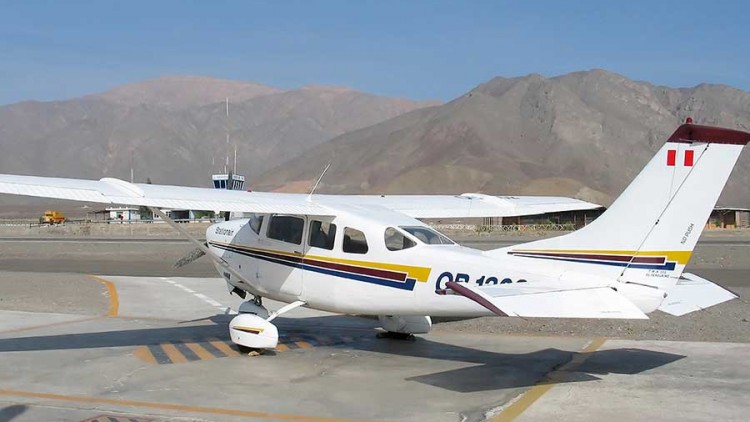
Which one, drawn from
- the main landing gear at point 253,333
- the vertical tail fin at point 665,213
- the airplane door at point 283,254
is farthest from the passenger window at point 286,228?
the vertical tail fin at point 665,213

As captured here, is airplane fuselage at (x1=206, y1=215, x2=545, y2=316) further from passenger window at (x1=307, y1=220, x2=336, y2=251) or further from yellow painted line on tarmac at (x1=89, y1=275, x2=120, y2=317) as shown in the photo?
yellow painted line on tarmac at (x1=89, y1=275, x2=120, y2=317)

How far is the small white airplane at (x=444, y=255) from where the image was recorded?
905 centimetres

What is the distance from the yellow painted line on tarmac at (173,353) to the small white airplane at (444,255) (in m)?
0.78

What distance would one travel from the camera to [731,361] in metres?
10.8

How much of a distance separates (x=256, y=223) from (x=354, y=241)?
6.74 ft

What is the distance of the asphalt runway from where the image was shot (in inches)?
334

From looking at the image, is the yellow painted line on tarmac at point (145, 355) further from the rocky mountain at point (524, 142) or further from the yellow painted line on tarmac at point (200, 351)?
the rocky mountain at point (524, 142)

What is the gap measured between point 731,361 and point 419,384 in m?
4.27

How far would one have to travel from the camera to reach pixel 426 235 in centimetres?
1090

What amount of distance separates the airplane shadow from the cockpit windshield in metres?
1.67

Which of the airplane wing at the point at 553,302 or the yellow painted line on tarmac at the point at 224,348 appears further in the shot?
the yellow painted line on tarmac at the point at 224,348

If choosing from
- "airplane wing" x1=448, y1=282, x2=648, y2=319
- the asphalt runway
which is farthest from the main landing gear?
"airplane wing" x1=448, y1=282, x2=648, y2=319

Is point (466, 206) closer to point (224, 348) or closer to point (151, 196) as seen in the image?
point (224, 348)

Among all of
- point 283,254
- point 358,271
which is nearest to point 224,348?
point 283,254
